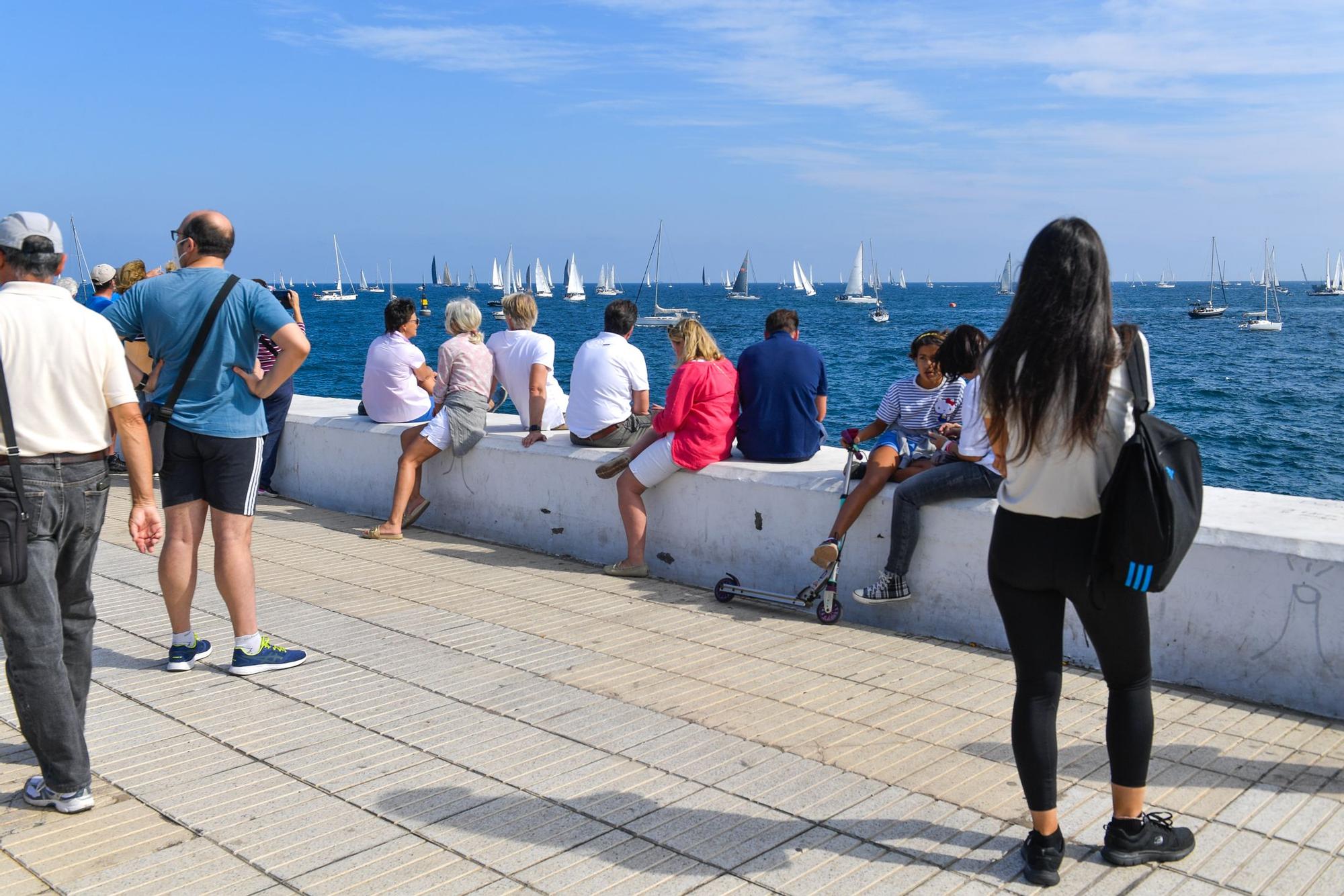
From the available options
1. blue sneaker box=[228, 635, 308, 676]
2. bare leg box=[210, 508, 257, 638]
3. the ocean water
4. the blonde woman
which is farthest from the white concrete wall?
the ocean water

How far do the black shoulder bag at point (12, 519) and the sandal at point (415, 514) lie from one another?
476 centimetres

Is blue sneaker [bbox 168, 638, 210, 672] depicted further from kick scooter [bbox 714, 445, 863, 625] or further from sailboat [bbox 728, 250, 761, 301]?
sailboat [bbox 728, 250, 761, 301]

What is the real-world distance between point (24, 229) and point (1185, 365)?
60.5m

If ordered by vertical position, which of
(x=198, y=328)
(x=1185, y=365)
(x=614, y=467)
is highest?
(x=198, y=328)

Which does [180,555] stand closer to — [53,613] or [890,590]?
[53,613]

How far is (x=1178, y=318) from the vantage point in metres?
109

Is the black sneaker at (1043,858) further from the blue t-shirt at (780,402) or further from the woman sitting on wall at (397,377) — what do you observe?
the woman sitting on wall at (397,377)

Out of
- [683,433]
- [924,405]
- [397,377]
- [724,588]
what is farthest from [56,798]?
[397,377]

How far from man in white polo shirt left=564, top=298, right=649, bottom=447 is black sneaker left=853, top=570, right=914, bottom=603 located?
2.36 metres

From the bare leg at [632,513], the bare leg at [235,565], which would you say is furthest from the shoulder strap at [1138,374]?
the bare leg at [632,513]

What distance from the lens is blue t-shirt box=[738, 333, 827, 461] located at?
6.68 m

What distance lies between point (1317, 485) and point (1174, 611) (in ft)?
84.6

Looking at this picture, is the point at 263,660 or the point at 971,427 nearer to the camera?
the point at 971,427

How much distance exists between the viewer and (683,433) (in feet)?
22.2
